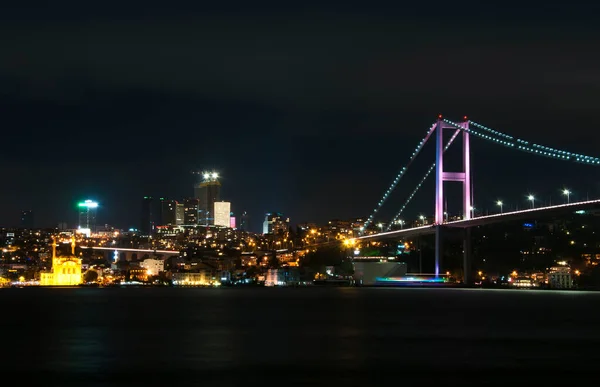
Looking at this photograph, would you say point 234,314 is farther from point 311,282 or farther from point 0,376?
point 311,282

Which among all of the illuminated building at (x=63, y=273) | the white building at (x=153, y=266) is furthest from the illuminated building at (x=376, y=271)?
the white building at (x=153, y=266)

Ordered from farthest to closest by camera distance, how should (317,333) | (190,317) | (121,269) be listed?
(121,269) → (190,317) → (317,333)

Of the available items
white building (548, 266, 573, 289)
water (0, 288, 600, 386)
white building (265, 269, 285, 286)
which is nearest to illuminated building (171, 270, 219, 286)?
white building (265, 269, 285, 286)

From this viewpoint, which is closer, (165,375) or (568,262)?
(165,375)

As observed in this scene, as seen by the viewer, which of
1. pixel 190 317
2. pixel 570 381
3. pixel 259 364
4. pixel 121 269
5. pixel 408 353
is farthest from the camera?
pixel 121 269

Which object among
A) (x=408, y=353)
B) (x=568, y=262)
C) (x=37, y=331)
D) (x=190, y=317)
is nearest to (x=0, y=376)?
(x=408, y=353)

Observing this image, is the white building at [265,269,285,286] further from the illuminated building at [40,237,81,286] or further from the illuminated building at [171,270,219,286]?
the illuminated building at [40,237,81,286]

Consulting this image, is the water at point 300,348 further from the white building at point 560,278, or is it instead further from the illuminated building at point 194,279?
the illuminated building at point 194,279
